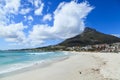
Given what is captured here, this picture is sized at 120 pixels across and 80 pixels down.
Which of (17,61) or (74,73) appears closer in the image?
(74,73)

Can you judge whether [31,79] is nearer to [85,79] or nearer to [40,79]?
[40,79]

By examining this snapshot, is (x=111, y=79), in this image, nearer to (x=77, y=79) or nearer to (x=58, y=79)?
(x=77, y=79)

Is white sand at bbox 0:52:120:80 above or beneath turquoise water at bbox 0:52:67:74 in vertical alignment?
beneath

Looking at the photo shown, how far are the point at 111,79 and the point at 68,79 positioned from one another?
8.09 feet

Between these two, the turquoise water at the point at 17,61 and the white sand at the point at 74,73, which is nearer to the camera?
the white sand at the point at 74,73

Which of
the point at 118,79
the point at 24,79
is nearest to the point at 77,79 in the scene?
the point at 118,79

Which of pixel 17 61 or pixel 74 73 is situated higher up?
pixel 17 61

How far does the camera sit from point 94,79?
988cm

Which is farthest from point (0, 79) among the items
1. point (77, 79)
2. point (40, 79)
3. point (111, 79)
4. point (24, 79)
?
point (111, 79)

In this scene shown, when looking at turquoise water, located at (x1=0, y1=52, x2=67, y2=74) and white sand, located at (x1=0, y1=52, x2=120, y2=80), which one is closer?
white sand, located at (x1=0, y1=52, x2=120, y2=80)

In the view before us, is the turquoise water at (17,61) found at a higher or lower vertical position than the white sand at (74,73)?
higher

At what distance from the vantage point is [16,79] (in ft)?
36.1

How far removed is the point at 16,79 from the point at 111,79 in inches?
225

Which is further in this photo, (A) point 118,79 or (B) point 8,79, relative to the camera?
(B) point 8,79
